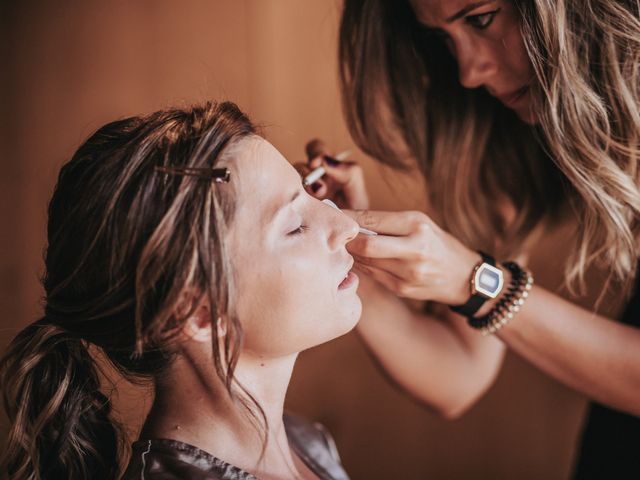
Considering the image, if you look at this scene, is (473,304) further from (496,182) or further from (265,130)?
(265,130)

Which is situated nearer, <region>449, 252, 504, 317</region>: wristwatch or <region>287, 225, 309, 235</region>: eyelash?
<region>287, 225, 309, 235</region>: eyelash

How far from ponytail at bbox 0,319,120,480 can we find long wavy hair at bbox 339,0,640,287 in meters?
0.76

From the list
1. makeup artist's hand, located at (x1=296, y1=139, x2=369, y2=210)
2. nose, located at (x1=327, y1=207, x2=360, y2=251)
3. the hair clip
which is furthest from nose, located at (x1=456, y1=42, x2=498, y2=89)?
the hair clip

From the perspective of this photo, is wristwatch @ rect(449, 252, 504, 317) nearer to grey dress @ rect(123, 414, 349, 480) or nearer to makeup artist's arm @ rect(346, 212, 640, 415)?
makeup artist's arm @ rect(346, 212, 640, 415)

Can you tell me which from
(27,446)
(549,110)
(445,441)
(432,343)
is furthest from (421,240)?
(445,441)

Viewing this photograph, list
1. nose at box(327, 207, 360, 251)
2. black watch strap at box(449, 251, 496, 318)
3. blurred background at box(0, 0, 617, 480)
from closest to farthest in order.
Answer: nose at box(327, 207, 360, 251) < black watch strap at box(449, 251, 496, 318) < blurred background at box(0, 0, 617, 480)

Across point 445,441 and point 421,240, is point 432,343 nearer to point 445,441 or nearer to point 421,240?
point 421,240

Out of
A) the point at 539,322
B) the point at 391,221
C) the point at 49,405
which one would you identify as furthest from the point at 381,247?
the point at 49,405

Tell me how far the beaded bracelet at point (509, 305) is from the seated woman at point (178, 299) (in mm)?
320

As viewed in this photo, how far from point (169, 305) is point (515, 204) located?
93 centimetres

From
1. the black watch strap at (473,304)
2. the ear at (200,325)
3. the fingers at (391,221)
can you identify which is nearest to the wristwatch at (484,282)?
the black watch strap at (473,304)

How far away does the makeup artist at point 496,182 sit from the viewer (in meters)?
1.02

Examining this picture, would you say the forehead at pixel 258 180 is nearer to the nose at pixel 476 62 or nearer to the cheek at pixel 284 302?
the cheek at pixel 284 302

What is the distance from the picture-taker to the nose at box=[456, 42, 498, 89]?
43.1 inches
